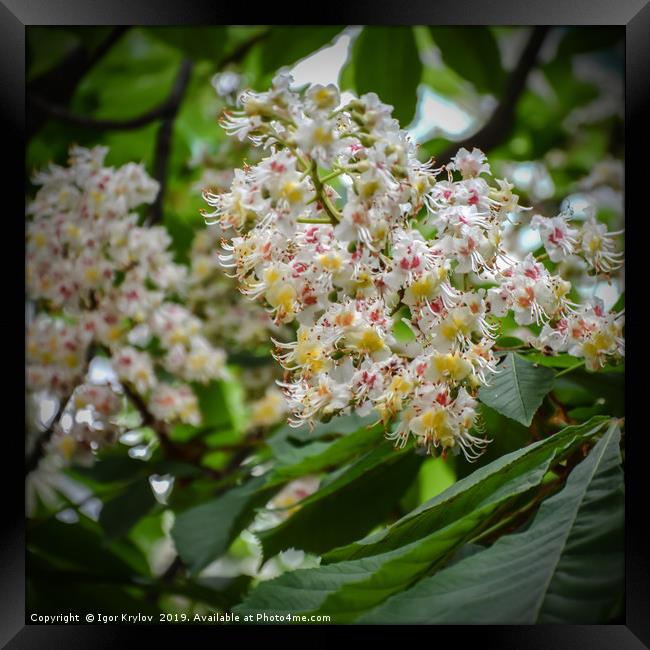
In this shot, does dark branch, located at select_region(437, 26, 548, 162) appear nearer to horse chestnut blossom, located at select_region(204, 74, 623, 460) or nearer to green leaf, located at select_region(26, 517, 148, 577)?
horse chestnut blossom, located at select_region(204, 74, 623, 460)

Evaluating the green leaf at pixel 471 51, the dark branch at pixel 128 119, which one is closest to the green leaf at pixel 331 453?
the green leaf at pixel 471 51

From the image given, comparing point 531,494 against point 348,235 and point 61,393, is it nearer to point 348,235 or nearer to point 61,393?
point 348,235

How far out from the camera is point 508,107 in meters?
1.41

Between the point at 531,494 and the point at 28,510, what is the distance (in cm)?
69

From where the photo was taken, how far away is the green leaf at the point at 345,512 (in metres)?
1.01

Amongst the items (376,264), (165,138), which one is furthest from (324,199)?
(165,138)

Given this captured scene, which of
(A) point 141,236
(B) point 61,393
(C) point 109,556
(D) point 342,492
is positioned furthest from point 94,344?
(D) point 342,492

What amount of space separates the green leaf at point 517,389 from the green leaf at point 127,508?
0.68m

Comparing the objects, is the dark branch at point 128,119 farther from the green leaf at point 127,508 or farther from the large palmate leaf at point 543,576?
the large palmate leaf at point 543,576

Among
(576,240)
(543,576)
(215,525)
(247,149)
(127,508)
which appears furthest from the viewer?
(247,149)

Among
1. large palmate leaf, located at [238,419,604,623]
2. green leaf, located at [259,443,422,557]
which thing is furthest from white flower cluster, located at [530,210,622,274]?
green leaf, located at [259,443,422,557]
